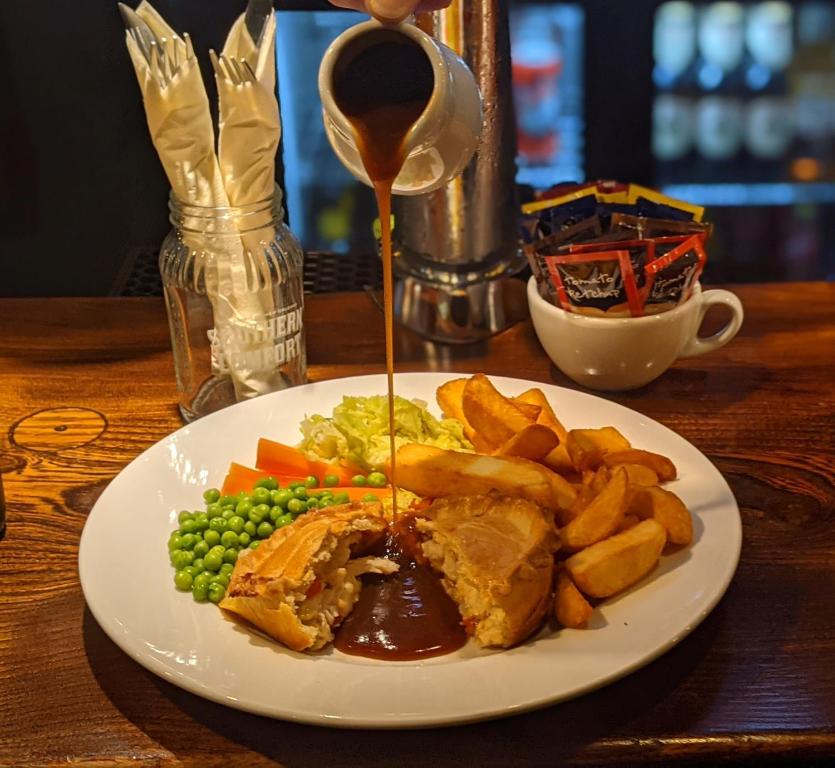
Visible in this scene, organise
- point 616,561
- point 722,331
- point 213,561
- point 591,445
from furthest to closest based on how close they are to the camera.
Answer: point 722,331 → point 591,445 → point 213,561 → point 616,561

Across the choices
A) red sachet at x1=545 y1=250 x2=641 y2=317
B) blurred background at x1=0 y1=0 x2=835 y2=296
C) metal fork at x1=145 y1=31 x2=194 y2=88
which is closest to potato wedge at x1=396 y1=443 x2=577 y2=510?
red sachet at x1=545 y1=250 x2=641 y2=317

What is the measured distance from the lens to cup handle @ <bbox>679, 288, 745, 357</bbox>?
6.88 feet

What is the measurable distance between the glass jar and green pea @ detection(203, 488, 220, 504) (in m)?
0.36

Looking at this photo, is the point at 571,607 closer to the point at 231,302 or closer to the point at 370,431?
the point at 370,431

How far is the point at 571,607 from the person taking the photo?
1.33 metres

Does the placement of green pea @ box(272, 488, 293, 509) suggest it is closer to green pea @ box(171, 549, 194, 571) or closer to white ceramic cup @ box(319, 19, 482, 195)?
green pea @ box(171, 549, 194, 571)

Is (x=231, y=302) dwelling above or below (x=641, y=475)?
above

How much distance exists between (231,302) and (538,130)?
2.10 meters

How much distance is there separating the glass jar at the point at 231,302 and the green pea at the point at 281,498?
39 centimetres

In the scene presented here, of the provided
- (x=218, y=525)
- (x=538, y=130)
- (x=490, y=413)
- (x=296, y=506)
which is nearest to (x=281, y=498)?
(x=296, y=506)

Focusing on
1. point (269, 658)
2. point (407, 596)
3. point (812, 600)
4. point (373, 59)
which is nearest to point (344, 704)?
point (269, 658)

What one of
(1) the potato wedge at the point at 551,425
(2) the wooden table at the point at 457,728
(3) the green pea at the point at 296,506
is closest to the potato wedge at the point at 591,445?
(1) the potato wedge at the point at 551,425

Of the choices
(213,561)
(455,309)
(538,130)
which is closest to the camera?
(213,561)

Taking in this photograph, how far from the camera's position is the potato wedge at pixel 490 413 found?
1.72m
